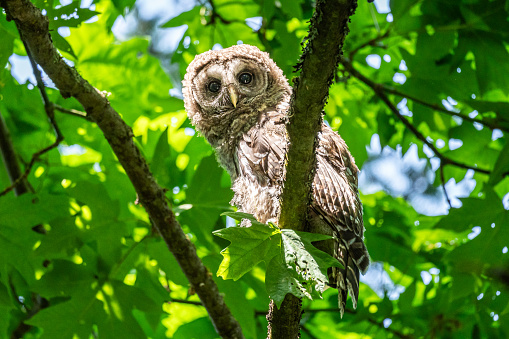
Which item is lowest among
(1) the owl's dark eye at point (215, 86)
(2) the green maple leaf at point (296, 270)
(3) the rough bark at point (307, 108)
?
(2) the green maple leaf at point (296, 270)

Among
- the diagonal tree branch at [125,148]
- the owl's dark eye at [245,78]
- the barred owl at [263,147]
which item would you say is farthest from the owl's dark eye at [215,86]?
the diagonal tree branch at [125,148]

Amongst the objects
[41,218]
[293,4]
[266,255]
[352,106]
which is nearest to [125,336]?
[41,218]

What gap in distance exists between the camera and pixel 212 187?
281 cm

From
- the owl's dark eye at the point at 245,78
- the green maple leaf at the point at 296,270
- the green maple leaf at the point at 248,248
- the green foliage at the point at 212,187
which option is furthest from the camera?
the owl's dark eye at the point at 245,78

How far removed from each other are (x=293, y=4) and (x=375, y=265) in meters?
2.25

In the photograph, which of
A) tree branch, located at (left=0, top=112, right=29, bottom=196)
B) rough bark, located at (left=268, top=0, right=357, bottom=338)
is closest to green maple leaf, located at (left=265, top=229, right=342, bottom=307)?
rough bark, located at (left=268, top=0, right=357, bottom=338)

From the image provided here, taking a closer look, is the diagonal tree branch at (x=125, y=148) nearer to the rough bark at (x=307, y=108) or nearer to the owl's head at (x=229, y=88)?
the rough bark at (x=307, y=108)

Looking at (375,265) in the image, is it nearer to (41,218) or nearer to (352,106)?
(352,106)

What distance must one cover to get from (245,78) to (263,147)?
3.02 ft

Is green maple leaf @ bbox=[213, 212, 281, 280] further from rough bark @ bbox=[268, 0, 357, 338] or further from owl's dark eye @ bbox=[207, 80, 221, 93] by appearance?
owl's dark eye @ bbox=[207, 80, 221, 93]

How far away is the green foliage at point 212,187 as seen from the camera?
2564mm

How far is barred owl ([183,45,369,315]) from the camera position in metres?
2.36

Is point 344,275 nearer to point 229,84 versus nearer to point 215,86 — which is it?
point 229,84

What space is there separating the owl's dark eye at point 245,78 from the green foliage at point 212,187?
0.79 feet
